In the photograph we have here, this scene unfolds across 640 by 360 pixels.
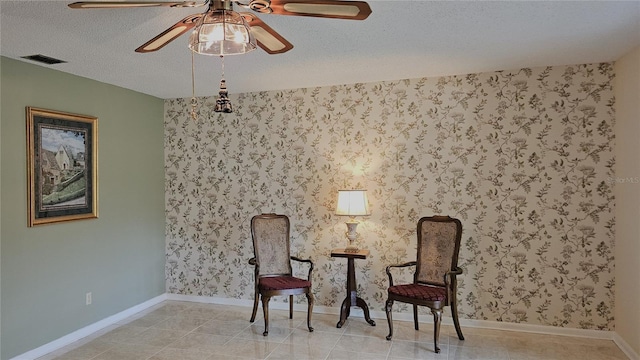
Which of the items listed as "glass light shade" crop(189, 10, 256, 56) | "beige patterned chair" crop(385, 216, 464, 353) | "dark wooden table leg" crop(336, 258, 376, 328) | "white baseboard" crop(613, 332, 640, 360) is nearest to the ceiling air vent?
"glass light shade" crop(189, 10, 256, 56)

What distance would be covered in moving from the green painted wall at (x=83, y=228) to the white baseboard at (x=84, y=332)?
0.04 metres

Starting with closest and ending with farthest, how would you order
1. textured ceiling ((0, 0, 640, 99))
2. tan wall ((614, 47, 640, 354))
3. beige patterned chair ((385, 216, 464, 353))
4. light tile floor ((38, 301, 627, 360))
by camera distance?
1. textured ceiling ((0, 0, 640, 99))
2. tan wall ((614, 47, 640, 354))
3. light tile floor ((38, 301, 627, 360))
4. beige patterned chair ((385, 216, 464, 353))

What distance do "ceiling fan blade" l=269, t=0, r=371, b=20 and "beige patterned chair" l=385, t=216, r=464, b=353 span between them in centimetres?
252

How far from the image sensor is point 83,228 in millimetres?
3979

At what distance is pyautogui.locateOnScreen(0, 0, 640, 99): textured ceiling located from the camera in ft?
8.12

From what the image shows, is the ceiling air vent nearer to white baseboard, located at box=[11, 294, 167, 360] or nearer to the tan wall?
white baseboard, located at box=[11, 294, 167, 360]

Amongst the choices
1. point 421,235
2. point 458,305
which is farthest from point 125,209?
point 458,305

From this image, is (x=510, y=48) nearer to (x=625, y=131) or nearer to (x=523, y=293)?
(x=625, y=131)

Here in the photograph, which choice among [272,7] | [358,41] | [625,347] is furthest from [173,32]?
[625,347]

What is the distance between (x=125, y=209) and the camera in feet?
14.9

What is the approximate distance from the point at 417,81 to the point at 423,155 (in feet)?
2.47

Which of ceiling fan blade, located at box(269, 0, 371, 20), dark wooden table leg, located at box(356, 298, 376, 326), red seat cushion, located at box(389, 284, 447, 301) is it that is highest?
ceiling fan blade, located at box(269, 0, 371, 20)

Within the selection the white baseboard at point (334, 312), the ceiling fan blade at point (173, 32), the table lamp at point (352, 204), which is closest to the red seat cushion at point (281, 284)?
the table lamp at point (352, 204)

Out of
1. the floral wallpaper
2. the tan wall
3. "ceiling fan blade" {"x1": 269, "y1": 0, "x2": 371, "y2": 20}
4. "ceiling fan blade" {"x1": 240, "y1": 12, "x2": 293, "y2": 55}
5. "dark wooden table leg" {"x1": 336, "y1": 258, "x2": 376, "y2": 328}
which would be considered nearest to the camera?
"ceiling fan blade" {"x1": 269, "y1": 0, "x2": 371, "y2": 20}
